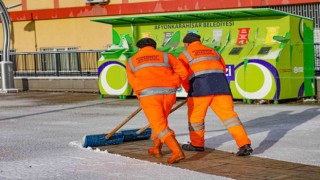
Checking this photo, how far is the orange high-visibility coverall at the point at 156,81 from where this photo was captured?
364 inches

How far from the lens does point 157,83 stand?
367 inches

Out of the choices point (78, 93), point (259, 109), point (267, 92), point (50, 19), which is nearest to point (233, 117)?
point (259, 109)

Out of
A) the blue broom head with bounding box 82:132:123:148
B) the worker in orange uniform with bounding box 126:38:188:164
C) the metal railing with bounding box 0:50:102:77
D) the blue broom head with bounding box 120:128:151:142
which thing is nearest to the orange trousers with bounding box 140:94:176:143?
the worker in orange uniform with bounding box 126:38:188:164

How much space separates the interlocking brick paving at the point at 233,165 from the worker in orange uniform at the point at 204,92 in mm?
333

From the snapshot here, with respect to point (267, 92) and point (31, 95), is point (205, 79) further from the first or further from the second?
point (31, 95)

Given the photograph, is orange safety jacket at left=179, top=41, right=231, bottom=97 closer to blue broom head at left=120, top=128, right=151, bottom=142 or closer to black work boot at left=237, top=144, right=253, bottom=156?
black work boot at left=237, top=144, right=253, bottom=156

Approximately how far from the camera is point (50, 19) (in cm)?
3038

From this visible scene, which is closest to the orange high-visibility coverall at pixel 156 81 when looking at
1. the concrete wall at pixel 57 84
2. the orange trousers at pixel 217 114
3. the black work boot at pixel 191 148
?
the orange trousers at pixel 217 114

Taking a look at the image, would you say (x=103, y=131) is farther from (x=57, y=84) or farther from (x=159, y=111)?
(x=57, y=84)

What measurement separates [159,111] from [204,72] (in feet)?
3.35

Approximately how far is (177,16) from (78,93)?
5.29m

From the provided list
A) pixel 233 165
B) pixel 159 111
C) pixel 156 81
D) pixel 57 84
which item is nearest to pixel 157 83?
pixel 156 81

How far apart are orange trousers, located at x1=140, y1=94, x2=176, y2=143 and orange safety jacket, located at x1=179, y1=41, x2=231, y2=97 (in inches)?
23.2

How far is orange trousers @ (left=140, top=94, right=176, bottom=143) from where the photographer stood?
9203 mm
